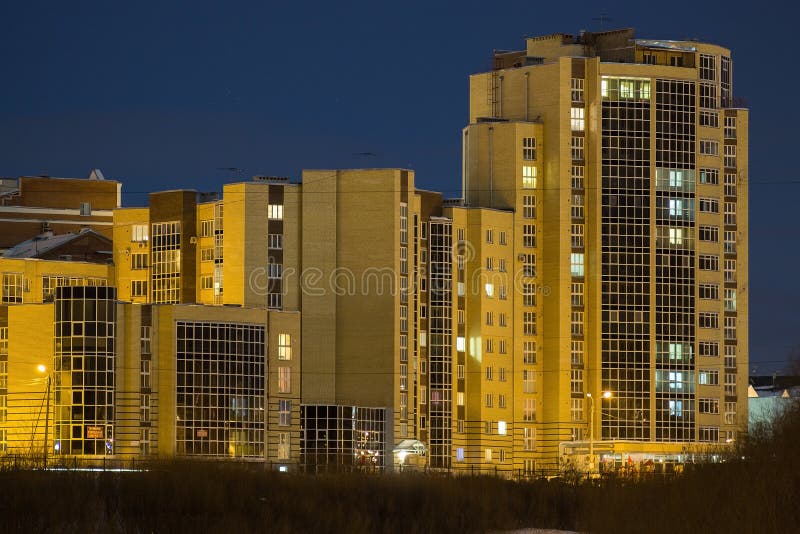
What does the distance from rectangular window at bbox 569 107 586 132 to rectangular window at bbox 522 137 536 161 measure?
3692 millimetres

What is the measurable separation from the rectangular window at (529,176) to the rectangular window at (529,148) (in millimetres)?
803

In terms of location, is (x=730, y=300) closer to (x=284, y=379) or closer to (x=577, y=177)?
(x=577, y=177)

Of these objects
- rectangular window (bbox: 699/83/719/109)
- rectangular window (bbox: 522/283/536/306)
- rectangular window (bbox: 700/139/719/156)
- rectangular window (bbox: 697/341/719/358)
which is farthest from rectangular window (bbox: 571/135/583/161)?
rectangular window (bbox: 697/341/719/358)

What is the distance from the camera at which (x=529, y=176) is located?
6383 inches

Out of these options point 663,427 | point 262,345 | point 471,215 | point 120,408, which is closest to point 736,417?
point 663,427

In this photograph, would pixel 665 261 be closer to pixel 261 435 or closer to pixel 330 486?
pixel 261 435

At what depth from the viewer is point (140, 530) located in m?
72.1

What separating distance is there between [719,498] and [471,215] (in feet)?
287

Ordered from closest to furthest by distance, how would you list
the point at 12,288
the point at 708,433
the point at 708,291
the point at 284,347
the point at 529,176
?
the point at 284,347, the point at 12,288, the point at 708,433, the point at 529,176, the point at 708,291

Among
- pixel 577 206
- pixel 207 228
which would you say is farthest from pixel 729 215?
pixel 207 228

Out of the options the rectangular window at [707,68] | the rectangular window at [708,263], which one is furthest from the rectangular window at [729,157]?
the rectangular window at [708,263]

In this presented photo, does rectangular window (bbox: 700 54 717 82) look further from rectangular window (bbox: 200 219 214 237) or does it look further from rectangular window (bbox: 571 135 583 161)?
rectangular window (bbox: 200 219 214 237)

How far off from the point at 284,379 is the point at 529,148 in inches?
1369

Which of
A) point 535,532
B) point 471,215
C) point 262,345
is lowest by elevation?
point 535,532
